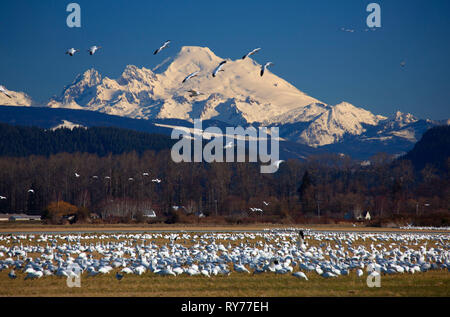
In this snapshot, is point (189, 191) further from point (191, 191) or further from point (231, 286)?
point (231, 286)

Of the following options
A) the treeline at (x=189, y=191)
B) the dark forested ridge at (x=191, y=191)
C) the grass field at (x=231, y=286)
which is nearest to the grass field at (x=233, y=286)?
the grass field at (x=231, y=286)

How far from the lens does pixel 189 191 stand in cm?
11388

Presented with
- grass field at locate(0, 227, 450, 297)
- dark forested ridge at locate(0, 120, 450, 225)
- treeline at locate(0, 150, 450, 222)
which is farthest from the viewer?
treeline at locate(0, 150, 450, 222)

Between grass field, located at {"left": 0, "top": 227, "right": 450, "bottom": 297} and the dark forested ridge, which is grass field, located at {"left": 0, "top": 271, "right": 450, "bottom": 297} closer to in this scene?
grass field, located at {"left": 0, "top": 227, "right": 450, "bottom": 297}

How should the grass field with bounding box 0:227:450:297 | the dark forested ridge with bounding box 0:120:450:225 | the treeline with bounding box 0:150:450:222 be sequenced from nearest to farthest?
the grass field with bounding box 0:227:450:297
the dark forested ridge with bounding box 0:120:450:225
the treeline with bounding box 0:150:450:222

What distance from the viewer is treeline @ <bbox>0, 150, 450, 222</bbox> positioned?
91.9 m

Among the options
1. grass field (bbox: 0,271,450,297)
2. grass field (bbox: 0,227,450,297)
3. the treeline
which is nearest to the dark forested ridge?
the treeline

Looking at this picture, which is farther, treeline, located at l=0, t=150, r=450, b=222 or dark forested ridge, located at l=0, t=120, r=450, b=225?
treeline, located at l=0, t=150, r=450, b=222

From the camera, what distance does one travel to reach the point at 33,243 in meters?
37.2

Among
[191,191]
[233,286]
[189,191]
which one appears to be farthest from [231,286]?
[189,191]

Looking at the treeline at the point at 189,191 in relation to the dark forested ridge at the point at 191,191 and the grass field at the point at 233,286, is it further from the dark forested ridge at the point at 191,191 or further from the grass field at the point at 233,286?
the grass field at the point at 233,286

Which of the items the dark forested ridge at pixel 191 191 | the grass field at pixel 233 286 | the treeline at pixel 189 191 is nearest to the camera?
the grass field at pixel 233 286

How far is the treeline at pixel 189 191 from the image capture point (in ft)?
301
